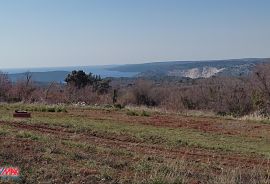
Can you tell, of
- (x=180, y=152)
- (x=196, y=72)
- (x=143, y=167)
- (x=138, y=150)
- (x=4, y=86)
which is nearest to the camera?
(x=143, y=167)

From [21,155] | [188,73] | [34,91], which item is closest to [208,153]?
[21,155]

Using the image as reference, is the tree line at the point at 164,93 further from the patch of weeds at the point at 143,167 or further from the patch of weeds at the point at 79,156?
the patch of weeds at the point at 143,167

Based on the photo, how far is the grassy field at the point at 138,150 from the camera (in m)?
7.04

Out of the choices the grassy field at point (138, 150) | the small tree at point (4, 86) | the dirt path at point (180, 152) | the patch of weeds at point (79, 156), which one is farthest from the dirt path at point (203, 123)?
the small tree at point (4, 86)

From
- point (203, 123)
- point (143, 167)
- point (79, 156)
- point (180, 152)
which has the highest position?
point (79, 156)

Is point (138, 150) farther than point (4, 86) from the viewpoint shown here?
No

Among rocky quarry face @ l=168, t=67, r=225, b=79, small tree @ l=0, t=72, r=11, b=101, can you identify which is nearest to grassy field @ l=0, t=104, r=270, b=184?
small tree @ l=0, t=72, r=11, b=101

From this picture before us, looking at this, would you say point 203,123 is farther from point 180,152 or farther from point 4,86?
point 4,86

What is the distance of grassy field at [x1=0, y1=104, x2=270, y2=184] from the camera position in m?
7.04

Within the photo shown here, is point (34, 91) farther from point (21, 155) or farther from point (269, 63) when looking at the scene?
point (21, 155)

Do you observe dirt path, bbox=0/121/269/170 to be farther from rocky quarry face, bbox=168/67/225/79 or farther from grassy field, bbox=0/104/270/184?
rocky quarry face, bbox=168/67/225/79

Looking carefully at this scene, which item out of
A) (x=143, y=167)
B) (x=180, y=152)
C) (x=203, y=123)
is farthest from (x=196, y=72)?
(x=143, y=167)

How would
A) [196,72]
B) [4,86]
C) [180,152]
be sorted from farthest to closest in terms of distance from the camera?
[196,72], [4,86], [180,152]

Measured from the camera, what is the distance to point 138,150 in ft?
37.9
